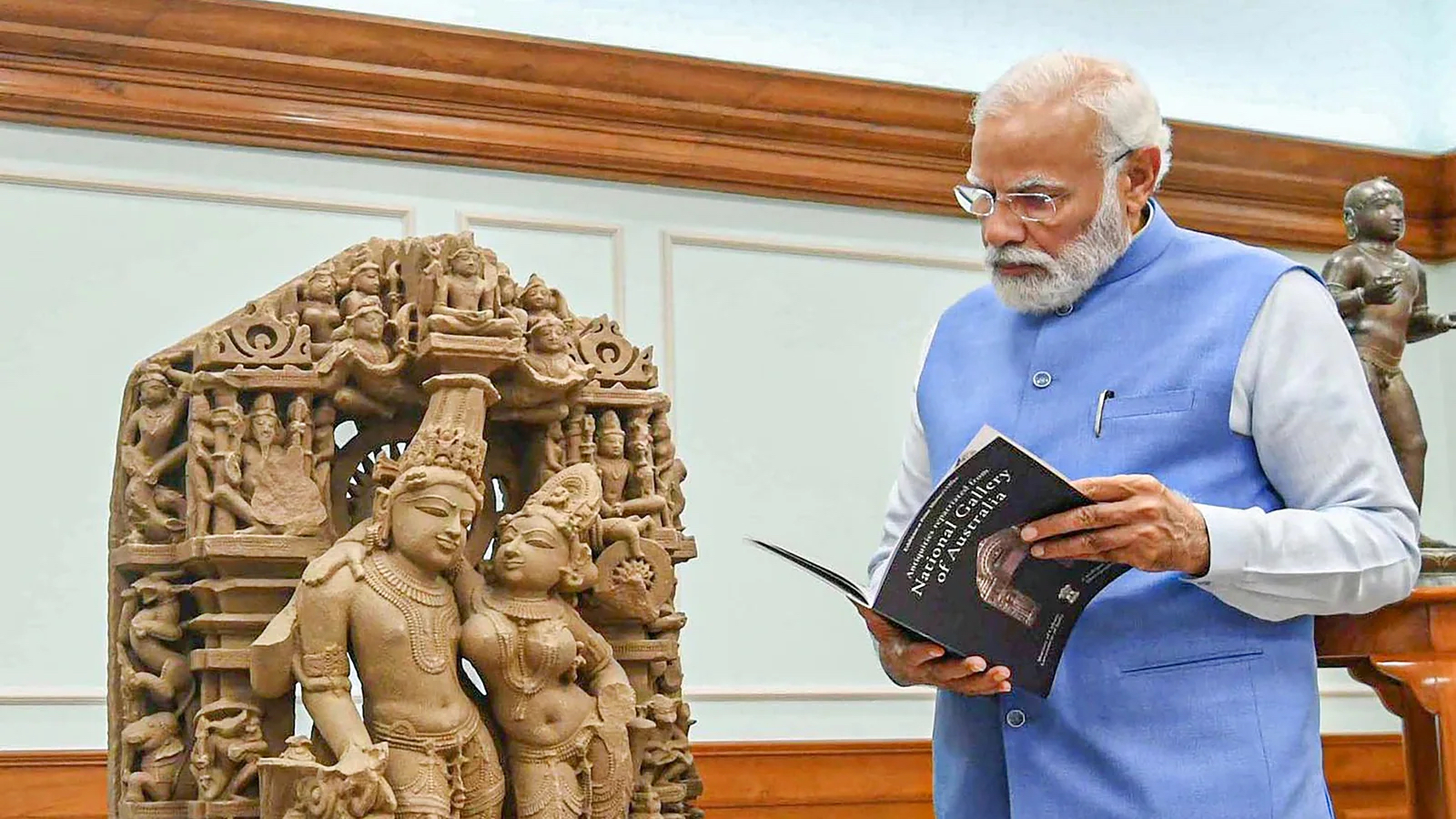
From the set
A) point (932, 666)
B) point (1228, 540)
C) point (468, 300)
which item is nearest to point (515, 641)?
point (468, 300)

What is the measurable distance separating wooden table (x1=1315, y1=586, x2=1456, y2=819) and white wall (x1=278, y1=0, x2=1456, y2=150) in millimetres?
2973

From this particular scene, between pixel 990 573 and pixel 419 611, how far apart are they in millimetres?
977

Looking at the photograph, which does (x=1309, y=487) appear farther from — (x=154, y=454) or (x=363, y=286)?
(x=154, y=454)

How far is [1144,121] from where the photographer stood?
8.21ft

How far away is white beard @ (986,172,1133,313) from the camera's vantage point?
2496 mm

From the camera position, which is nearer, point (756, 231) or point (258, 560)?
point (258, 560)

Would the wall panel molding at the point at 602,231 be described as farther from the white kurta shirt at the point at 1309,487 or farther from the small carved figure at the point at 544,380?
the white kurta shirt at the point at 1309,487

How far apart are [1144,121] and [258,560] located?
59.7 inches

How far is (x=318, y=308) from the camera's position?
3.13m

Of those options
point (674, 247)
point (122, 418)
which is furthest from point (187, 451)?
point (674, 247)

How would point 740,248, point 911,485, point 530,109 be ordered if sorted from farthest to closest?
point 740,248, point 530,109, point 911,485

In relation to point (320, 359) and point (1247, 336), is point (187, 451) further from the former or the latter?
point (1247, 336)

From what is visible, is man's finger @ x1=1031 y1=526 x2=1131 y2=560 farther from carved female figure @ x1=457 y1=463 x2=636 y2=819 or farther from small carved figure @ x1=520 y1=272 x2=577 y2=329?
small carved figure @ x1=520 y1=272 x2=577 y2=329

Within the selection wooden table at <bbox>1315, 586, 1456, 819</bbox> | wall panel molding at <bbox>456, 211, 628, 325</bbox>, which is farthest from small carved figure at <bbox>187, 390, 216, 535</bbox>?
wall panel molding at <bbox>456, 211, 628, 325</bbox>
